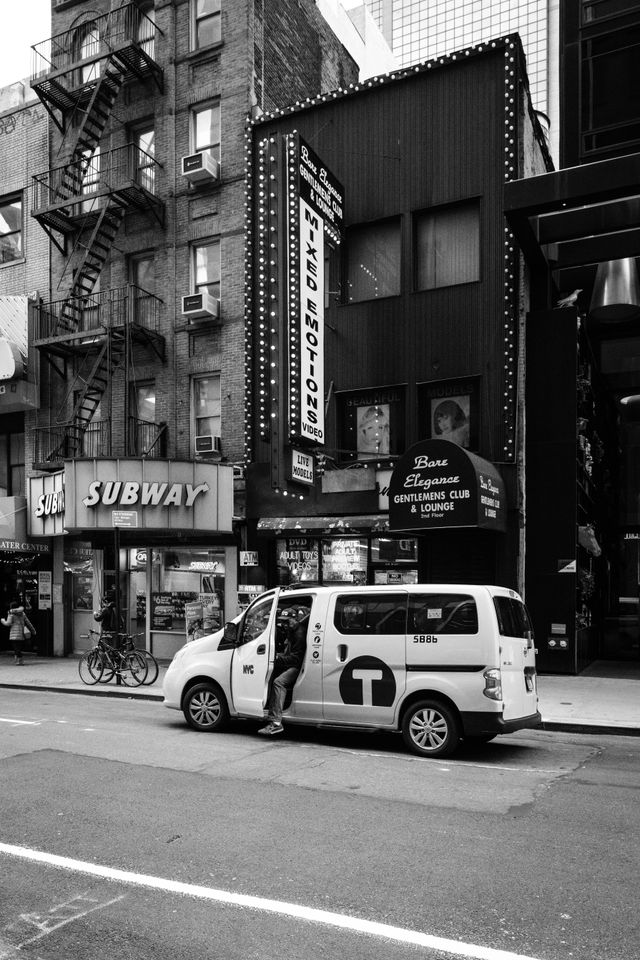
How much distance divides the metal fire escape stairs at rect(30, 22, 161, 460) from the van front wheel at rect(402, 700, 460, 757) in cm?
1487

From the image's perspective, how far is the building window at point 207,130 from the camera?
2266cm

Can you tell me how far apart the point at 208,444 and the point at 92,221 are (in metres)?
7.47

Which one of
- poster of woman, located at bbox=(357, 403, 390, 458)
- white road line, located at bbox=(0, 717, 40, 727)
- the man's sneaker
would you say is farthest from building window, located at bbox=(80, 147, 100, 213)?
the man's sneaker

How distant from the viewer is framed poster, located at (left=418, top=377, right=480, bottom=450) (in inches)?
725

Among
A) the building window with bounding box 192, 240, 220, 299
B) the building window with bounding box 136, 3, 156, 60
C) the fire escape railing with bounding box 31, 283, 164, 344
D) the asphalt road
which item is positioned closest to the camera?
the asphalt road

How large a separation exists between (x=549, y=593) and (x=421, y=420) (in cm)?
454

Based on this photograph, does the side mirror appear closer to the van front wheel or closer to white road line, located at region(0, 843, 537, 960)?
the van front wheel

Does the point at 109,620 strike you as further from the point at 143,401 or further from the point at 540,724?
the point at 540,724

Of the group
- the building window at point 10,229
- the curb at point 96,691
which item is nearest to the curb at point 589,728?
the curb at point 96,691

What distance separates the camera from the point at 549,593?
57.1 ft

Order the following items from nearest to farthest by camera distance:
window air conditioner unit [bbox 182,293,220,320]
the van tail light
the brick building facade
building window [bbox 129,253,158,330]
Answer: the van tail light < window air conditioner unit [bbox 182,293,220,320] < the brick building facade < building window [bbox 129,253,158,330]

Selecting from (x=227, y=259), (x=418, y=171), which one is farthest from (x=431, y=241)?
(x=227, y=259)

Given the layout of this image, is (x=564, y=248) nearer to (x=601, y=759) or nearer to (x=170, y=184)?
(x=170, y=184)

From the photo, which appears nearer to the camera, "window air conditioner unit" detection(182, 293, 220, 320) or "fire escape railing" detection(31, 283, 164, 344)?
"window air conditioner unit" detection(182, 293, 220, 320)
